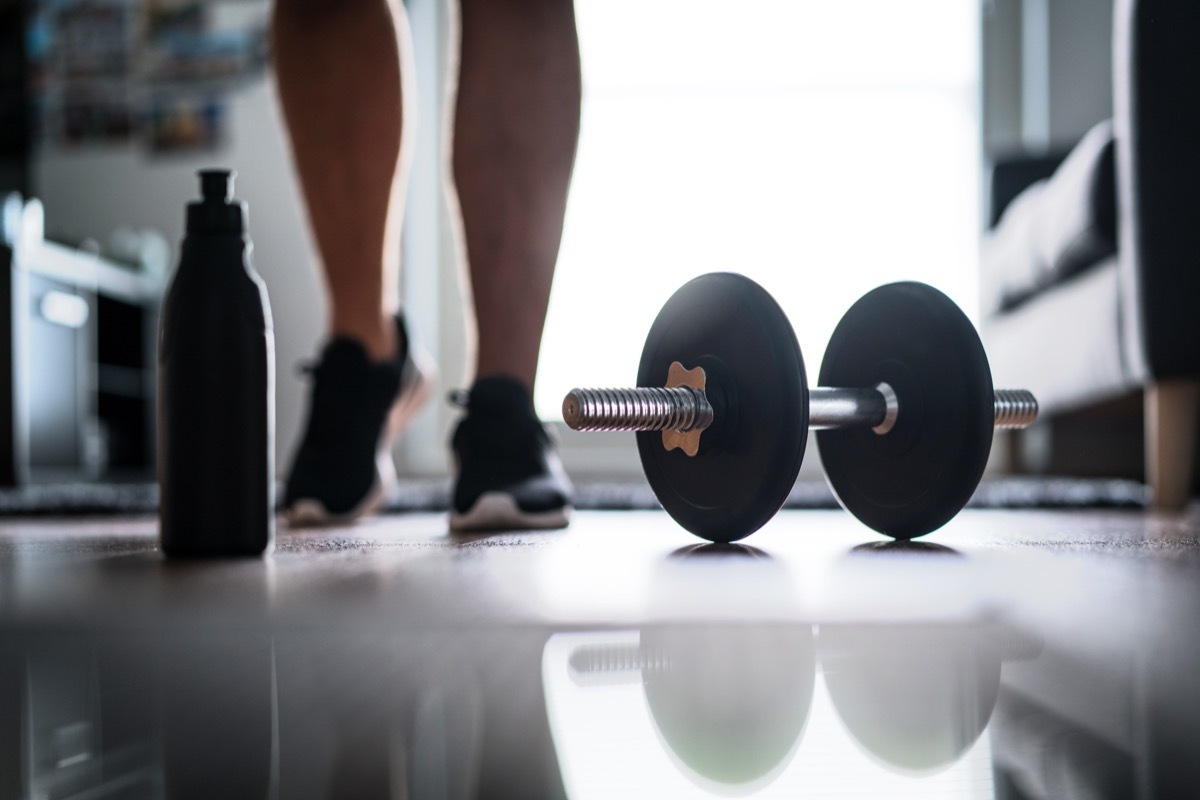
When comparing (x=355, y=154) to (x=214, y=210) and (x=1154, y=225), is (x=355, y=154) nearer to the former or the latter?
(x=214, y=210)

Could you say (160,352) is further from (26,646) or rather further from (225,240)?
(26,646)

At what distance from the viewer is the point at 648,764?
0.82ft

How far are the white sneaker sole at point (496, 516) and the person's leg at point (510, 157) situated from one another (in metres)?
0.16

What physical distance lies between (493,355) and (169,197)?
3.35 meters

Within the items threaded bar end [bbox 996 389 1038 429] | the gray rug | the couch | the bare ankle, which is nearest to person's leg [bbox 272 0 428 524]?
the bare ankle

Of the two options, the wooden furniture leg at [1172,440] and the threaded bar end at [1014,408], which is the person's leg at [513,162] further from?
the wooden furniture leg at [1172,440]

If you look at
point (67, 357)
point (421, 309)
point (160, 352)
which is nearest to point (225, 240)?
point (160, 352)

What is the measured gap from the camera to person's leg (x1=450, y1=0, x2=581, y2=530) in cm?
109

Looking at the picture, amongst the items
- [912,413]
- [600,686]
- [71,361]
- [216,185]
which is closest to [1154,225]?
[912,413]

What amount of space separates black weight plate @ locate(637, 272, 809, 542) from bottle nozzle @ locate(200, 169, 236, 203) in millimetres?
344

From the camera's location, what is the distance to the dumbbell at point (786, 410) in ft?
2.40

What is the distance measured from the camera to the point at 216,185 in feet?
2.32

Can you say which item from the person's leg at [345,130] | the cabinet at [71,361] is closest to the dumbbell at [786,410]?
the person's leg at [345,130]

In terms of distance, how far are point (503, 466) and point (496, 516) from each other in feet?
0.19
